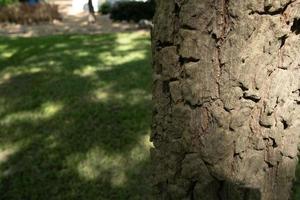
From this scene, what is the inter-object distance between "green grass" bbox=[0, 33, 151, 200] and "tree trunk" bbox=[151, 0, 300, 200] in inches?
117

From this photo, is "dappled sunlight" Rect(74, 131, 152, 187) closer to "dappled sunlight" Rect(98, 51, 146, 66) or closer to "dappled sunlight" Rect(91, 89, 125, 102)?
"dappled sunlight" Rect(91, 89, 125, 102)

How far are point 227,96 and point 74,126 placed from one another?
4.59m

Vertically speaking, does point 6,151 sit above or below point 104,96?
below

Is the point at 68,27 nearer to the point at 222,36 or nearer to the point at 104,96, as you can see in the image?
the point at 104,96

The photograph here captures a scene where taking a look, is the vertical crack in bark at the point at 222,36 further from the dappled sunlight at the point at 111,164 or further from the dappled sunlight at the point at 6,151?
the dappled sunlight at the point at 6,151

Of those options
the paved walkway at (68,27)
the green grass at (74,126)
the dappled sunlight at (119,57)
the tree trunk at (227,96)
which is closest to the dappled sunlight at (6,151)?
the green grass at (74,126)

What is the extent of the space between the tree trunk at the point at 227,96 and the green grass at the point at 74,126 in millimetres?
2979

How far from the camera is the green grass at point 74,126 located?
199 inches

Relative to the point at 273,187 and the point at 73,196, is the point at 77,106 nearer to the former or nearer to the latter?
the point at 73,196

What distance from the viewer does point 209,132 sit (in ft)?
6.15

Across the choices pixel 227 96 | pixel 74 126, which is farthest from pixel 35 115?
pixel 227 96

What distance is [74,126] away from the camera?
617 centimetres

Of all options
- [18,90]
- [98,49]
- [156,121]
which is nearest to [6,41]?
[98,49]

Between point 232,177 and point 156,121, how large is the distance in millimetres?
423
